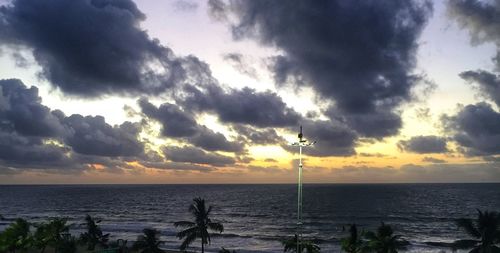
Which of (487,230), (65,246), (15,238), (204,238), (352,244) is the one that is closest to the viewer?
(487,230)

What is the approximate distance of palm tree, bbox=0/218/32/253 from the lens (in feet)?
190

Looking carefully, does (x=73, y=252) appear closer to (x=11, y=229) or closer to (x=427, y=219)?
(x=11, y=229)

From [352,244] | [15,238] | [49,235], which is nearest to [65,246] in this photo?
[49,235]

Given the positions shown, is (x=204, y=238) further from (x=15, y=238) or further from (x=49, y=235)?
(x=15, y=238)

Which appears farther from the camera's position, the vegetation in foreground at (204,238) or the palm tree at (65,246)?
the palm tree at (65,246)

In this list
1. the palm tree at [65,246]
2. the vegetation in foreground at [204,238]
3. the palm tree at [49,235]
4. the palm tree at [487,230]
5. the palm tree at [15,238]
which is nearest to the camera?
the palm tree at [487,230]

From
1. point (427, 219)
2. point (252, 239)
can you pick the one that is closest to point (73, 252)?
point (252, 239)

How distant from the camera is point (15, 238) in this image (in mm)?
58688

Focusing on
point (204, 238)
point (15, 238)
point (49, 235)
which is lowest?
point (15, 238)

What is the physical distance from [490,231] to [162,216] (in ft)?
456

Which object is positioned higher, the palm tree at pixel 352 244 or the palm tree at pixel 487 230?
the palm tree at pixel 487 230

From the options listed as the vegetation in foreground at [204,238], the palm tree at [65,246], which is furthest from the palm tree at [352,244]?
the palm tree at [65,246]

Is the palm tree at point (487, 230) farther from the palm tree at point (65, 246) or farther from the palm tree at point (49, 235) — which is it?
the palm tree at point (49, 235)

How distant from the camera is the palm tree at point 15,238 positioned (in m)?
58.1
